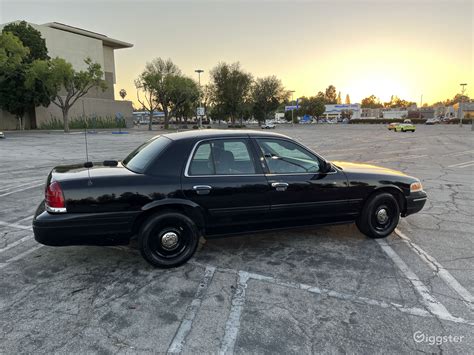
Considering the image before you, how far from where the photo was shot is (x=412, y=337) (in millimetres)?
2672

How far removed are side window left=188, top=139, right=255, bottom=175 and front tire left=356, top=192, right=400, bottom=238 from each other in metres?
1.80

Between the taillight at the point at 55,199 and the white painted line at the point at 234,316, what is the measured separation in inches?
78.8

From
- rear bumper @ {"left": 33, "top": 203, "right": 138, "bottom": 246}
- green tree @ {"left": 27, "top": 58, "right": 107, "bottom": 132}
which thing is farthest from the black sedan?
green tree @ {"left": 27, "top": 58, "right": 107, "bottom": 132}

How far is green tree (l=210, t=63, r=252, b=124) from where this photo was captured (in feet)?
206

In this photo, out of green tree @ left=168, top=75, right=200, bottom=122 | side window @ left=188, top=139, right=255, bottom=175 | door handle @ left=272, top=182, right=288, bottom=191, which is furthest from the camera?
green tree @ left=168, top=75, right=200, bottom=122

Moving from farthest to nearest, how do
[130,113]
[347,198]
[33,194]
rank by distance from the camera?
[130,113]
[33,194]
[347,198]

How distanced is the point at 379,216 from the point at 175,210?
9.46 feet

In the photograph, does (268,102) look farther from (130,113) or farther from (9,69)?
(9,69)

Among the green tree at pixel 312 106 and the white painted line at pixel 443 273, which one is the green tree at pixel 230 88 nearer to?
the green tree at pixel 312 106

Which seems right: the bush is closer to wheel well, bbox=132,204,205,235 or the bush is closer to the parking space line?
wheel well, bbox=132,204,205,235

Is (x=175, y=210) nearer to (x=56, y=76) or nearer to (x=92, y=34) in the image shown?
(x=56, y=76)

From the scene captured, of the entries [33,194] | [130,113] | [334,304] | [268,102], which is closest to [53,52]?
[130,113]

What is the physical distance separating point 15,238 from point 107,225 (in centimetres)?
223

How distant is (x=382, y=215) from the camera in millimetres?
4703
